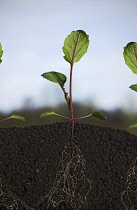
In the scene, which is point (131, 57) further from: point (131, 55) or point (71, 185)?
point (71, 185)

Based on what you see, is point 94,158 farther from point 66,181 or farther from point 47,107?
point 47,107

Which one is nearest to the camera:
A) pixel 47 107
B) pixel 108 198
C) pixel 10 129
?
pixel 108 198

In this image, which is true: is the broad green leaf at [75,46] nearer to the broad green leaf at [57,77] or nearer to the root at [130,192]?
the broad green leaf at [57,77]

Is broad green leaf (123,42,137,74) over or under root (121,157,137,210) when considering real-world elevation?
over

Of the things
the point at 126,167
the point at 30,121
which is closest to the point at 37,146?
the point at 30,121

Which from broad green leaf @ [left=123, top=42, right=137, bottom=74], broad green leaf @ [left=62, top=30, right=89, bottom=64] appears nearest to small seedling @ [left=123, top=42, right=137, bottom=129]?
broad green leaf @ [left=123, top=42, right=137, bottom=74]

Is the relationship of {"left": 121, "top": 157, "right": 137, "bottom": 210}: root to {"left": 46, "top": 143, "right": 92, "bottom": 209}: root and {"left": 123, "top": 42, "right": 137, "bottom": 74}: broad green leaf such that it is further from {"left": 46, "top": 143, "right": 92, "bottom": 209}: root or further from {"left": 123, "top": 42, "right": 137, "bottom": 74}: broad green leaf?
{"left": 123, "top": 42, "right": 137, "bottom": 74}: broad green leaf

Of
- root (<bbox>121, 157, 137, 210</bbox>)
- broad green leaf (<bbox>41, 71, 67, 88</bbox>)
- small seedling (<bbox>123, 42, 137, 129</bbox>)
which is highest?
small seedling (<bbox>123, 42, 137, 129</bbox>)
